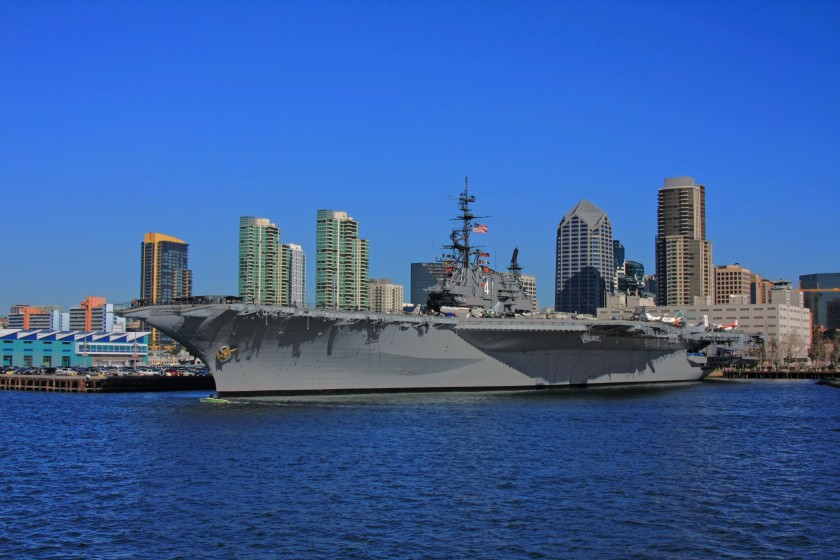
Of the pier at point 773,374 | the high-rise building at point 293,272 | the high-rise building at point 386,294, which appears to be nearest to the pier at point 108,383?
the pier at point 773,374

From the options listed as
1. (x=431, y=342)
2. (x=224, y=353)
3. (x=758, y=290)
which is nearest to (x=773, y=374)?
(x=431, y=342)

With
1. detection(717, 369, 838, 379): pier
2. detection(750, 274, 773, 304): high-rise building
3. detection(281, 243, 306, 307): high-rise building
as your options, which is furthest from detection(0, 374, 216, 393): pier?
detection(750, 274, 773, 304): high-rise building

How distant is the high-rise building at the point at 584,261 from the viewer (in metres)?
186

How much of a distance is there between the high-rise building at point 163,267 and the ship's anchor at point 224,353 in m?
138

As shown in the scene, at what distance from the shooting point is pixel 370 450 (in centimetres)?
2197

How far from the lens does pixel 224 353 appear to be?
32.4 meters

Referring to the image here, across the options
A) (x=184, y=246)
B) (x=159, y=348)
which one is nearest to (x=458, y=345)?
(x=159, y=348)

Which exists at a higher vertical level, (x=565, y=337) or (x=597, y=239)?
(x=597, y=239)

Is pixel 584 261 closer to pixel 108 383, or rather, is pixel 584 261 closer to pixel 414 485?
pixel 108 383

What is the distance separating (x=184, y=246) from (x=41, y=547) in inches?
6578

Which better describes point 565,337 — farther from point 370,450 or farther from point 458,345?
point 370,450

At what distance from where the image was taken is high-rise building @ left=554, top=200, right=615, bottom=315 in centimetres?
18638

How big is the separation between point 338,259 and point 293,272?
17361 millimetres

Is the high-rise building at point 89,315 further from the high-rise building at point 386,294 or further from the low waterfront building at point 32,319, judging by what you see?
the high-rise building at point 386,294
